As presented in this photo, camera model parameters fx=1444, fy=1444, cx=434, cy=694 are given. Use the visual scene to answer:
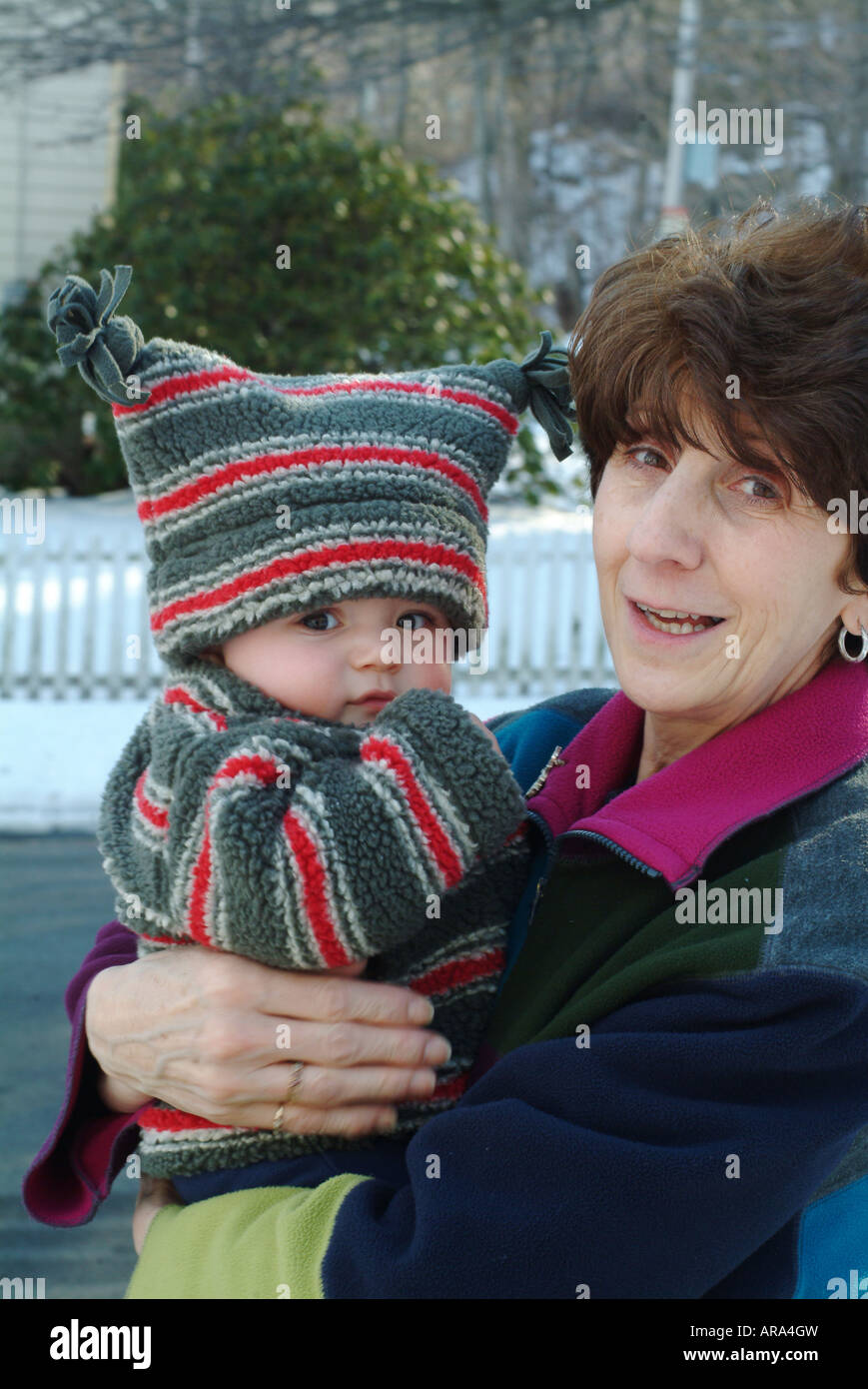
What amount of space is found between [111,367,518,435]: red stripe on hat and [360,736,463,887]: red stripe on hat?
0.55 m

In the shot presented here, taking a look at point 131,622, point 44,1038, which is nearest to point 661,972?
point 44,1038

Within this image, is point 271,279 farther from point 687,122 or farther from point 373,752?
point 373,752

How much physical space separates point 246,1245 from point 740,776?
81cm

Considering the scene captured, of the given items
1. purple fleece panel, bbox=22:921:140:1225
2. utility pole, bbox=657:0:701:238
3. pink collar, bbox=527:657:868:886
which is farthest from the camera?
utility pole, bbox=657:0:701:238

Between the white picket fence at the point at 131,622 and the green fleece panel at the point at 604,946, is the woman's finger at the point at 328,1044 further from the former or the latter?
the white picket fence at the point at 131,622

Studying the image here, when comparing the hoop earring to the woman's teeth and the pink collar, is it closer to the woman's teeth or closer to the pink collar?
the pink collar

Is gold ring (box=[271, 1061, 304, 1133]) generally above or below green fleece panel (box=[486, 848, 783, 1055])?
below

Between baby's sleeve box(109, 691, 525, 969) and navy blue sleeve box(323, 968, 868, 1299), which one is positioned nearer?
navy blue sleeve box(323, 968, 868, 1299)

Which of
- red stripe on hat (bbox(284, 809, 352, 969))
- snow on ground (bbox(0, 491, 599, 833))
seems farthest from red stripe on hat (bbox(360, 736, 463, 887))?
snow on ground (bbox(0, 491, 599, 833))

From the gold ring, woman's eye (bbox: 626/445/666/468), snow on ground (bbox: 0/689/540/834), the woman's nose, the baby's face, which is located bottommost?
snow on ground (bbox: 0/689/540/834)

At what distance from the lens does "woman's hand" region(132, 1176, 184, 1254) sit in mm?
1897

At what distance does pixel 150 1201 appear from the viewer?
6.29 ft

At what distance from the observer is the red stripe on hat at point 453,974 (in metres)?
1.92

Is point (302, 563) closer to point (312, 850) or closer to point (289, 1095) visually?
point (312, 850)
